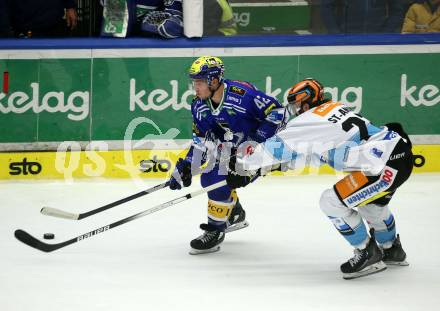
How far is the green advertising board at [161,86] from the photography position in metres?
8.06

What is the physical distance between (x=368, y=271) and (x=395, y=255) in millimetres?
349

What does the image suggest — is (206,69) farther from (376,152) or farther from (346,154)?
(376,152)

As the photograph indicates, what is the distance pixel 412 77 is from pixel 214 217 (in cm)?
291

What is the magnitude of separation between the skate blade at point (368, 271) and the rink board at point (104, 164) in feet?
9.03

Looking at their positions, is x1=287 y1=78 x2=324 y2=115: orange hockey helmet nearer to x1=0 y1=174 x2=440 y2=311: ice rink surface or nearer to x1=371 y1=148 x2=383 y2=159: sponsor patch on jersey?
x1=371 y1=148 x2=383 y2=159: sponsor patch on jersey

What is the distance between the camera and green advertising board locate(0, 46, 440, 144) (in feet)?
26.5

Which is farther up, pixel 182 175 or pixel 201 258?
pixel 182 175

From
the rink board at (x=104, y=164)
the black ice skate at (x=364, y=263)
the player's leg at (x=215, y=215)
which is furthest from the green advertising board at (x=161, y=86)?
the black ice skate at (x=364, y=263)

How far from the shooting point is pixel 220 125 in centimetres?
611

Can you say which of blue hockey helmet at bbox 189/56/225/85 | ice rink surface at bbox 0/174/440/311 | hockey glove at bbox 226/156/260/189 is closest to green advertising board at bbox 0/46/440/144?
ice rink surface at bbox 0/174/440/311

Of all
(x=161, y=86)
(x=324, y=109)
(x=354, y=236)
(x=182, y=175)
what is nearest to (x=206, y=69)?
(x=182, y=175)

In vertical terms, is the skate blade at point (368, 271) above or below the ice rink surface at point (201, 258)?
above

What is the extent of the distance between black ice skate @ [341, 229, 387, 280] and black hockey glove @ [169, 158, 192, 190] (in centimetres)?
111

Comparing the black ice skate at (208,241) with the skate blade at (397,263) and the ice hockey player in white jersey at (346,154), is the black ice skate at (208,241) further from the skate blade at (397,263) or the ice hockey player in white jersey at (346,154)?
the skate blade at (397,263)
